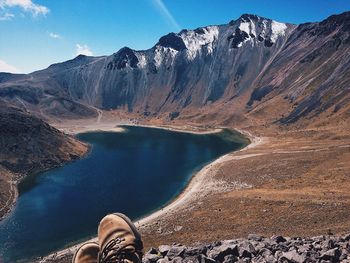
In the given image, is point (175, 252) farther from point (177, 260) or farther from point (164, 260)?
point (177, 260)

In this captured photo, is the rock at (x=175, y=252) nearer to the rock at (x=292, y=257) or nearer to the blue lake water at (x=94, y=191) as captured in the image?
the rock at (x=292, y=257)

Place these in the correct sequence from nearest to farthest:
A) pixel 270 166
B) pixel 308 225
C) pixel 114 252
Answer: pixel 114 252, pixel 308 225, pixel 270 166

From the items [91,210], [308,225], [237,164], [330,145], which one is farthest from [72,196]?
[330,145]

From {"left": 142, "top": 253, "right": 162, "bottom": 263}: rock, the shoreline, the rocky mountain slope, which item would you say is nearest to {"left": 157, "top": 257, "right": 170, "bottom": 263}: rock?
{"left": 142, "top": 253, "right": 162, "bottom": 263}: rock

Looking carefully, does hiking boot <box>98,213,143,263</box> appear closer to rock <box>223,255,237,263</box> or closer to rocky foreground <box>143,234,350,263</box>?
rocky foreground <box>143,234,350,263</box>

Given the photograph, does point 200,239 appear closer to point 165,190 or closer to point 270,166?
point 165,190

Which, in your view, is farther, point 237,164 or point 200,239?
point 237,164

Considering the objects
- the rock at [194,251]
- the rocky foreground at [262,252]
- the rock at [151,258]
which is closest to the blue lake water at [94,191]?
the rock at [151,258]
